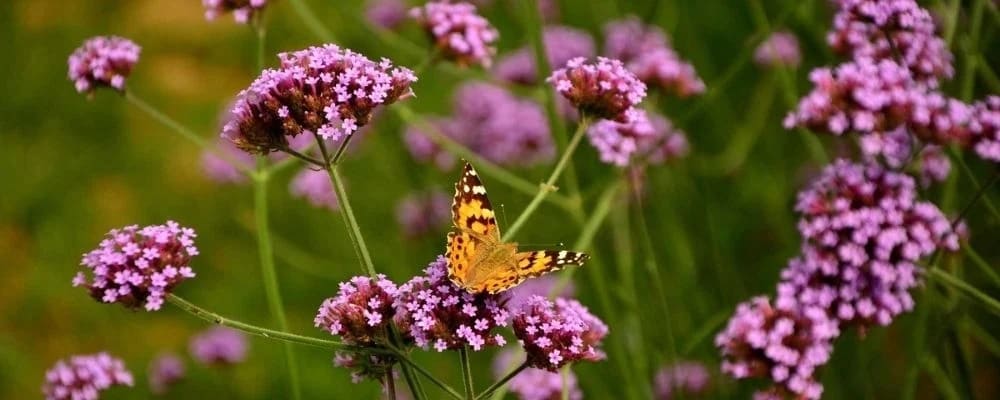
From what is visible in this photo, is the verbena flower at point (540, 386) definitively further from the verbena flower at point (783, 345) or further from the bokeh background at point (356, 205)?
the verbena flower at point (783, 345)

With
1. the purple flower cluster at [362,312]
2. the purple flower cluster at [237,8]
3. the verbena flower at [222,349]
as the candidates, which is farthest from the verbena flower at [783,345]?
the verbena flower at [222,349]

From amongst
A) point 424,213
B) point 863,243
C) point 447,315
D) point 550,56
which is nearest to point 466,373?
point 447,315

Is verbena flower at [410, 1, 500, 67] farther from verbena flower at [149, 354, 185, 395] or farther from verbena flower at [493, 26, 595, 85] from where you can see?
verbena flower at [149, 354, 185, 395]

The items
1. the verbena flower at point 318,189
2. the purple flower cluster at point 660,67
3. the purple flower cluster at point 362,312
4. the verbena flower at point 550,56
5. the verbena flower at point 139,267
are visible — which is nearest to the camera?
the purple flower cluster at point 362,312

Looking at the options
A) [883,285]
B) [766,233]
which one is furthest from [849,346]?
[883,285]

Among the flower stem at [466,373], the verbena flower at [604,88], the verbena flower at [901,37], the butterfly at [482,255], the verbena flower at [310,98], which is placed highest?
the verbena flower at [901,37]

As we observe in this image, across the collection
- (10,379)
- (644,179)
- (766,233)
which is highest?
(10,379)

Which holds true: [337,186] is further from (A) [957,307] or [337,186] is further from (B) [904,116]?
(A) [957,307]
